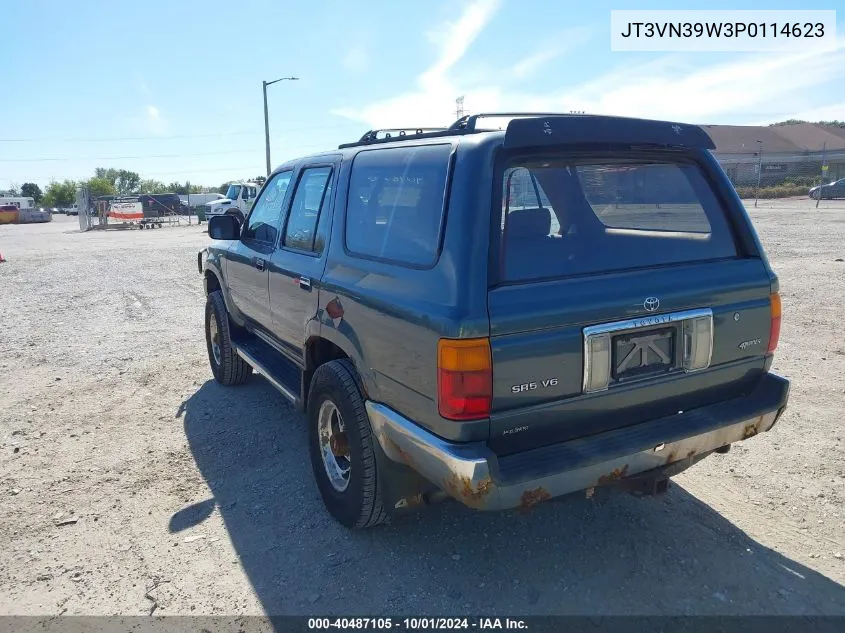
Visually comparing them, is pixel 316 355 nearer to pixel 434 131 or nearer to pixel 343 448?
pixel 343 448

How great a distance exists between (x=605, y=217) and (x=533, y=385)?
1.25 metres

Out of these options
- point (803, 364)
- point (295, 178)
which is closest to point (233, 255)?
point (295, 178)

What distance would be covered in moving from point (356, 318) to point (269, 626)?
140 cm

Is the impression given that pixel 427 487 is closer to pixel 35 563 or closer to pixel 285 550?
pixel 285 550

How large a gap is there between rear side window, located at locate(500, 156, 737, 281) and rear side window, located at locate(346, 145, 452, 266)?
301 millimetres

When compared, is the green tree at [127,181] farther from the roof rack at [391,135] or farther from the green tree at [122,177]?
the roof rack at [391,135]

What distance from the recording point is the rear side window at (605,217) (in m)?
2.72

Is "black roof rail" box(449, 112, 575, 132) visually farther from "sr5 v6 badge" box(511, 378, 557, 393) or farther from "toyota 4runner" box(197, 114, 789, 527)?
"sr5 v6 badge" box(511, 378, 557, 393)

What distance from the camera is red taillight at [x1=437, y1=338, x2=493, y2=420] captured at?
2412mm

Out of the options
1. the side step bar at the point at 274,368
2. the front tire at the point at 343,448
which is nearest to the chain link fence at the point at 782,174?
the side step bar at the point at 274,368

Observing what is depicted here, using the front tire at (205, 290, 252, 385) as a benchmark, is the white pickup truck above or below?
above

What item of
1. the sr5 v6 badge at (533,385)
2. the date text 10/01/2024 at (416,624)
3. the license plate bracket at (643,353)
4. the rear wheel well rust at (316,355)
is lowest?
the date text 10/01/2024 at (416,624)

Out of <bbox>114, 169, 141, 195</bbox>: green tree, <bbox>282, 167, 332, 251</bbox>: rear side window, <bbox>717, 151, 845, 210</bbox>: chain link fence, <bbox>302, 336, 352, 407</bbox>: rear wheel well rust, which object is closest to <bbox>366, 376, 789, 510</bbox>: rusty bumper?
<bbox>302, 336, 352, 407</bbox>: rear wheel well rust

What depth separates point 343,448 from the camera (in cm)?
342
